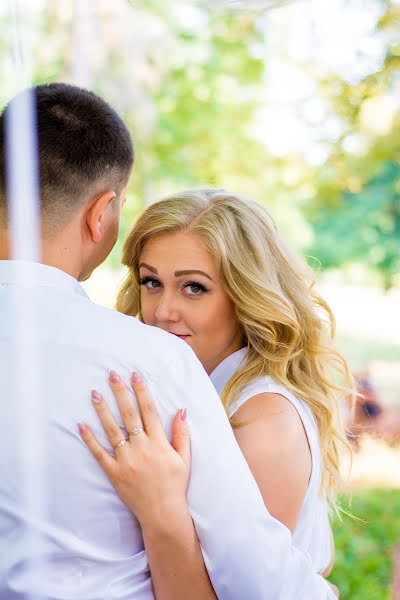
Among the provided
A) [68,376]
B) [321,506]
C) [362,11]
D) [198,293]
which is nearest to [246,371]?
[198,293]

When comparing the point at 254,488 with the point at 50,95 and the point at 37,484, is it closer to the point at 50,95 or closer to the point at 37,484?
the point at 37,484

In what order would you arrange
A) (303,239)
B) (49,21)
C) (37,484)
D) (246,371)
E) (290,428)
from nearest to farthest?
(37,484), (290,428), (246,371), (49,21), (303,239)

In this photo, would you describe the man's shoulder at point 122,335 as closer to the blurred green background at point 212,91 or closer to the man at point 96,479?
the man at point 96,479

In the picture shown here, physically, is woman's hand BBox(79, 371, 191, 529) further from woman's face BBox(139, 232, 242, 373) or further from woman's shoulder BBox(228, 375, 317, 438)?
woman's face BBox(139, 232, 242, 373)

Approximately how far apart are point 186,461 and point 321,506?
98cm

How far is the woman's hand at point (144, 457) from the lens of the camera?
1593 mm

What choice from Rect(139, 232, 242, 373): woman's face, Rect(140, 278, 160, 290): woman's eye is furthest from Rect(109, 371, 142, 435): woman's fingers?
Rect(140, 278, 160, 290): woman's eye

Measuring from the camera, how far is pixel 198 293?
2.49 m

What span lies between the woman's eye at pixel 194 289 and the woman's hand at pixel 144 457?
2.93 feet

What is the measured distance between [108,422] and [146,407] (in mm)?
86

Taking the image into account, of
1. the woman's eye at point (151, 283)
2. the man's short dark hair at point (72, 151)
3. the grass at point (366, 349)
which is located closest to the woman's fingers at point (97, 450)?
the man's short dark hair at point (72, 151)

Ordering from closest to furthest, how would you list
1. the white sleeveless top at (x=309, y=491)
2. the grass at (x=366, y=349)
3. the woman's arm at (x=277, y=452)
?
the woman's arm at (x=277, y=452)
the white sleeveless top at (x=309, y=491)
the grass at (x=366, y=349)

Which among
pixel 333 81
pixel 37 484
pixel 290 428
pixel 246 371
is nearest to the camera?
pixel 37 484

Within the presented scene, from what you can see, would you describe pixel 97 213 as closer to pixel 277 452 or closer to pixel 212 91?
pixel 277 452
